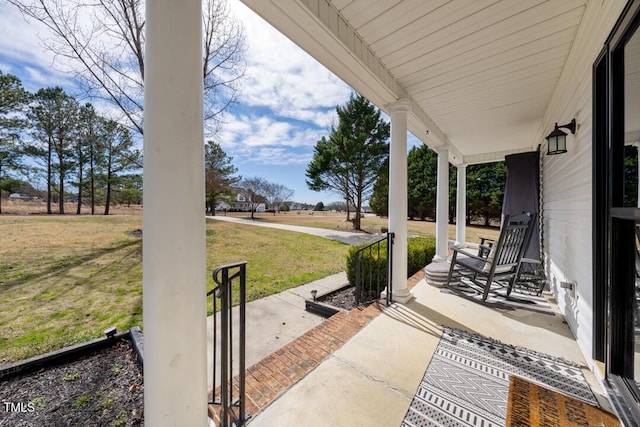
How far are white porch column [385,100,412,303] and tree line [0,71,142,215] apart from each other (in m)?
7.43

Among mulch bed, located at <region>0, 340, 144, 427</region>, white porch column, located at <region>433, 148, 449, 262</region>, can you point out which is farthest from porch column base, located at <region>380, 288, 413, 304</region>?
mulch bed, located at <region>0, 340, 144, 427</region>

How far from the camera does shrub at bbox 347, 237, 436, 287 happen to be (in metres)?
4.34

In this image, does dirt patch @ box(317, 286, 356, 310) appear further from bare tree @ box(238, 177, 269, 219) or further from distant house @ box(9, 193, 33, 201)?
bare tree @ box(238, 177, 269, 219)

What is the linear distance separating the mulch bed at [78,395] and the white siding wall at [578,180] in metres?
3.59

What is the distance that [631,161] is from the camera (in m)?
1.49

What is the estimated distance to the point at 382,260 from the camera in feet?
14.3

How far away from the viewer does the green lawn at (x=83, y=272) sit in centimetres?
315

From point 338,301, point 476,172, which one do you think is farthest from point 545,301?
point 476,172

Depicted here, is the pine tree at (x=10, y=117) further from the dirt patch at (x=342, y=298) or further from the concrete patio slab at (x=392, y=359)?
the concrete patio slab at (x=392, y=359)

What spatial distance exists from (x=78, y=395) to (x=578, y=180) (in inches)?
185

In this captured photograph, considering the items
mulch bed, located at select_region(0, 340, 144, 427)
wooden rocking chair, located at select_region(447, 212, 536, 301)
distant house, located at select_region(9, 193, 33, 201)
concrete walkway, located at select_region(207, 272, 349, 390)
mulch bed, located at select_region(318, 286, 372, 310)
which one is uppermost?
distant house, located at select_region(9, 193, 33, 201)

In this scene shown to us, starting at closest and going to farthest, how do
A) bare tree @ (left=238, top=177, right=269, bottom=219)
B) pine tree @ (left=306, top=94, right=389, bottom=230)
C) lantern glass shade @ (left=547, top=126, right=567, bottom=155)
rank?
lantern glass shade @ (left=547, top=126, right=567, bottom=155) < pine tree @ (left=306, top=94, right=389, bottom=230) < bare tree @ (left=238, top=177, right=269, bottom=219)

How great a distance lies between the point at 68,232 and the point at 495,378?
11.7m

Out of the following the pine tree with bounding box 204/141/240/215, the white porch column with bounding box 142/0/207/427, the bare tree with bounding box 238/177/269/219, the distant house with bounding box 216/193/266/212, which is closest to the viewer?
the white porch column with bounding box 142/0/207/427
